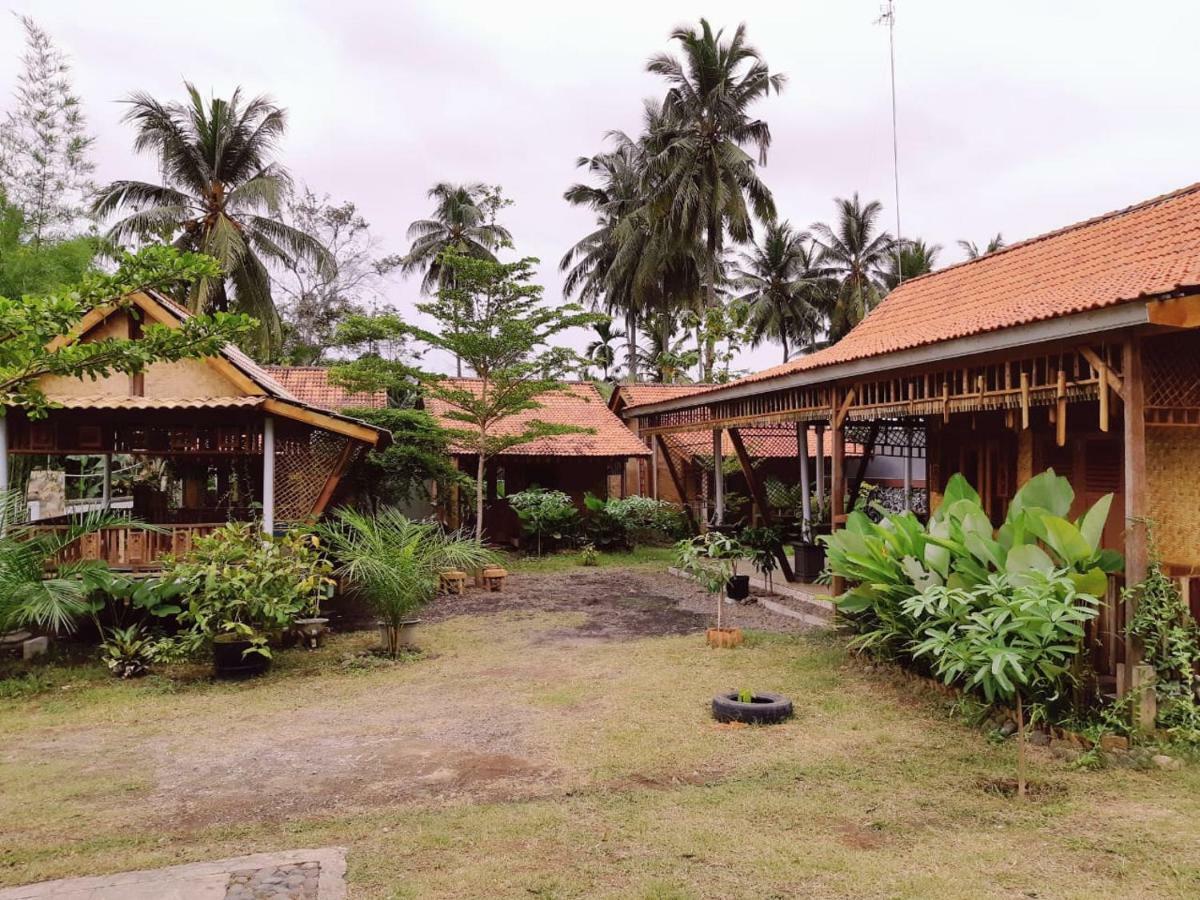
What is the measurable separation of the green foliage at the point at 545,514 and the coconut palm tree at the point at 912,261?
23704mm

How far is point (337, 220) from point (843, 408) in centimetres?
2513

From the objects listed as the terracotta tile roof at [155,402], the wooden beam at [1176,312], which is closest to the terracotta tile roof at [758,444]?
the terracotta tile roof at [155,402]

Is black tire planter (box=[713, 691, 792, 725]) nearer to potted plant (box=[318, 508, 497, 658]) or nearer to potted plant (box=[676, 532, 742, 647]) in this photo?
potted plant (box=[676, 532, 742, 647])

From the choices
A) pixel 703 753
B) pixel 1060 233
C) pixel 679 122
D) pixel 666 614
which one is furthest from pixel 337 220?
pixel 703 753

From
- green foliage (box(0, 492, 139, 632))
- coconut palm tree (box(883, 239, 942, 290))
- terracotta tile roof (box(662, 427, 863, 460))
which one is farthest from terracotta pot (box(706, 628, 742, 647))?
coconut palm tree (box(883, 239, 942, 290))

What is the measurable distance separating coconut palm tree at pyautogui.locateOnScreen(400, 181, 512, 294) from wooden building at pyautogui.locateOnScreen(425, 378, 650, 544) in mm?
15235

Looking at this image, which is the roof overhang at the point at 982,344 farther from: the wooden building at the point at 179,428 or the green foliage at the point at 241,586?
the green foliage at the point at 241,586

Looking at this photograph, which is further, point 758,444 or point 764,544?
point 758,444

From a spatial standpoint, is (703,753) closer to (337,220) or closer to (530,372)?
(530,372)

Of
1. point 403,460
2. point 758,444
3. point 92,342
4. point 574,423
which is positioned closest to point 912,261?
point 758,444

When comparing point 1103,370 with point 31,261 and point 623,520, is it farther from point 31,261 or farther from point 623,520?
point 31,261

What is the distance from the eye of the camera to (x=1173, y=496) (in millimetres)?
6988

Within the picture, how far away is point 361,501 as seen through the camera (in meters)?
15.6

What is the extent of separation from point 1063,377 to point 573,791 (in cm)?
445
